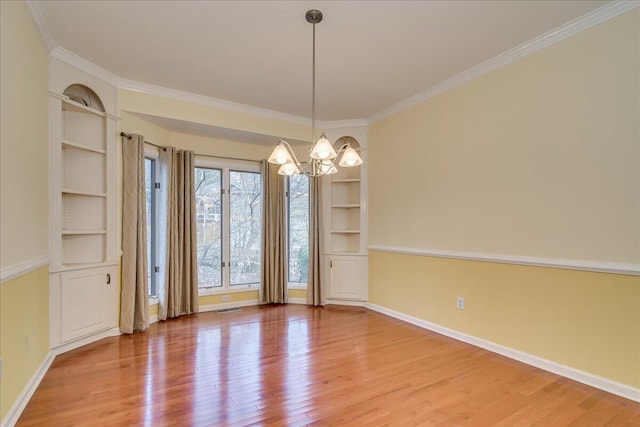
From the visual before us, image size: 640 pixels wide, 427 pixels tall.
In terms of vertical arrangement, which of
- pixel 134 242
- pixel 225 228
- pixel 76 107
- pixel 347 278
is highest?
pixel 76 107

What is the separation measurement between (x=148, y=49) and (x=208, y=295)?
3259 mm

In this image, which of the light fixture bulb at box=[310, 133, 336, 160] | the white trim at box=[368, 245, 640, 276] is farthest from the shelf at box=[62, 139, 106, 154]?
the white trim at box=[368, 245, 640, 276]

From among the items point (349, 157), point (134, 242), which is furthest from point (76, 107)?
point (349, 157)

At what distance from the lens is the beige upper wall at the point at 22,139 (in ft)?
6.71

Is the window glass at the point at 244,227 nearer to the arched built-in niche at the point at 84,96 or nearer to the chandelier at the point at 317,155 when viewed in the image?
the arched built-in niche at the point at 84,96

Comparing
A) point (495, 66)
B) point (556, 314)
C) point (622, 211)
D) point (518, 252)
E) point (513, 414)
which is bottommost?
point (513, 414)

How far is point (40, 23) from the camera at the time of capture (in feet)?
8.66

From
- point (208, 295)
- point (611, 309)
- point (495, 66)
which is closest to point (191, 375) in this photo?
point (208, 295)

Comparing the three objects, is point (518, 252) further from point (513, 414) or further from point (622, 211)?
point (513, 414)

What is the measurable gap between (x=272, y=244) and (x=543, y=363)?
3.60 metres

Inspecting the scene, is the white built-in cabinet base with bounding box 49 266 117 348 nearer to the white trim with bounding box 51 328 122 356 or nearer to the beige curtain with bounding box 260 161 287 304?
the white trim with bounding box 51 328 122 356

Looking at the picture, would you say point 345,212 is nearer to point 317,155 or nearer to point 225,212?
point 225,212

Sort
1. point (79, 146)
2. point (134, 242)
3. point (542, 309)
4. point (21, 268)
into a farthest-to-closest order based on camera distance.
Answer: point (134, 242), point (79, 146), point (542, 309), point (21, 268)

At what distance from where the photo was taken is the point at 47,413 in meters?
2.21
